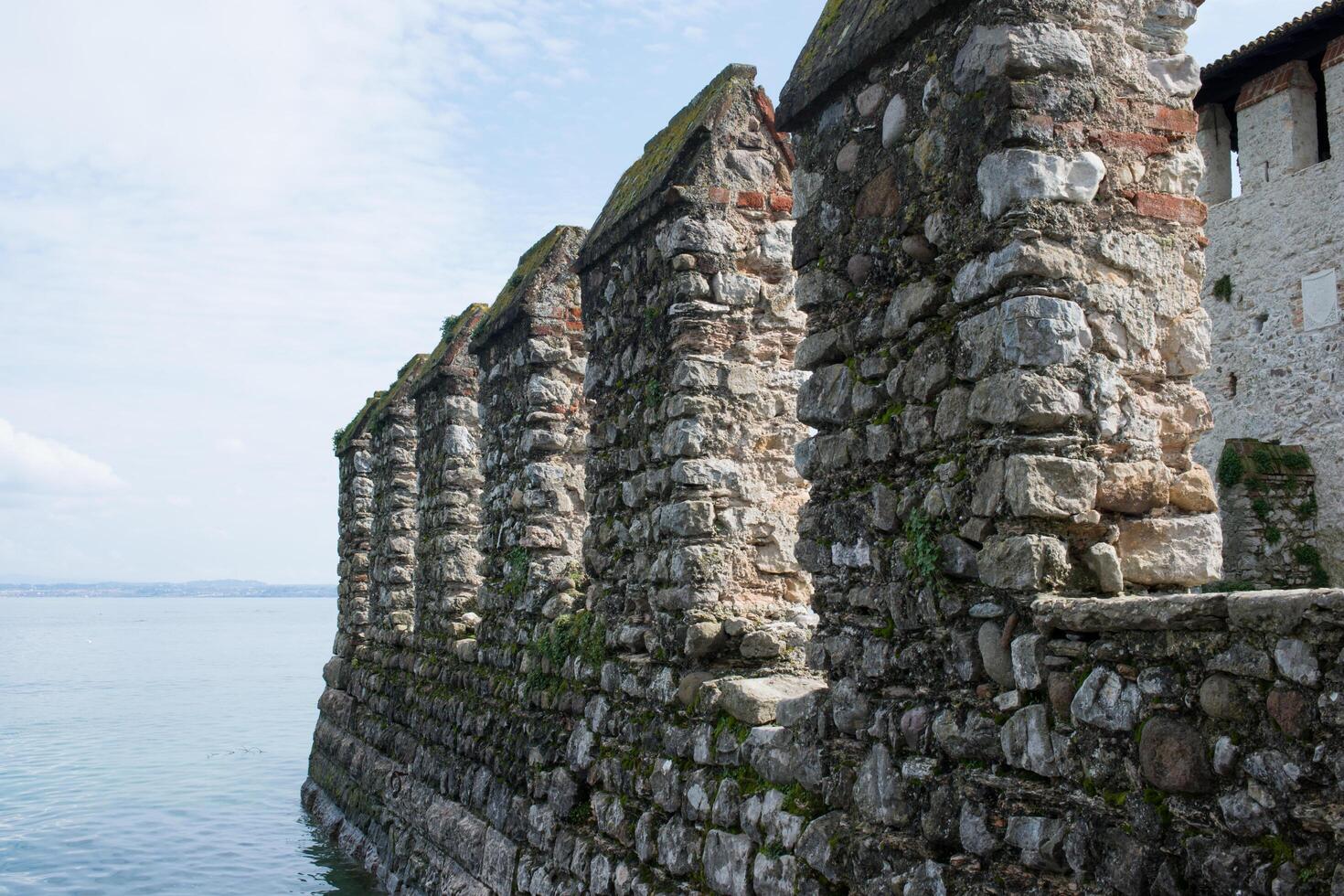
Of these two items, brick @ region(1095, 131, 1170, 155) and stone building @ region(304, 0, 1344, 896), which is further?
brick @ region(1095, 131, 1170, 155)

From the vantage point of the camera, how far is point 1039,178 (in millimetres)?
3633

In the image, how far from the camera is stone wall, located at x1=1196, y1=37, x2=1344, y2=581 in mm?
17953

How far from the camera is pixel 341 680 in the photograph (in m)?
13.6

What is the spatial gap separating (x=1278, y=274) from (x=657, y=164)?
15854 millimetres

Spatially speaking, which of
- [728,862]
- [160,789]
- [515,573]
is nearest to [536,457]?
[515,573]

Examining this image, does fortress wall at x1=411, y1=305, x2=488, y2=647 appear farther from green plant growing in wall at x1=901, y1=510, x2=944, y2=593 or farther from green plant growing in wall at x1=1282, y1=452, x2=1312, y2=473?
green plant growing in wall at x1=1282, y1=452, x2=1312, y2=473

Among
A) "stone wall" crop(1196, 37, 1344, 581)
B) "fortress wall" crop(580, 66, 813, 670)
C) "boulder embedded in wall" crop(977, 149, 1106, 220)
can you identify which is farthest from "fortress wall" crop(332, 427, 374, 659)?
"stone wall" crop(1196, 37, 1344, 581)

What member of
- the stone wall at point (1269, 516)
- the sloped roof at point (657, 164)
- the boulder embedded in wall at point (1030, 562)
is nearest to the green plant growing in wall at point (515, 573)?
the sloped roof at point (657, 164)

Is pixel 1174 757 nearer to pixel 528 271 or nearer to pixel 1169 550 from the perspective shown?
pixel 1169 550

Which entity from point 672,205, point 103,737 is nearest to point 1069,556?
point 672,205

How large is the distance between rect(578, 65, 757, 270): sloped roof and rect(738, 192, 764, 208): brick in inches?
13.7

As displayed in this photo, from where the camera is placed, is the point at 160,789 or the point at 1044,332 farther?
the point at 160,789

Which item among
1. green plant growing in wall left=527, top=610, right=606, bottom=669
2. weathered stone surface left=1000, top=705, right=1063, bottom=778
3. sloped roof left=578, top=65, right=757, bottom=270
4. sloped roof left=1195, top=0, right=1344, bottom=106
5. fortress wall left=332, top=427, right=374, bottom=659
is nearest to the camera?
weathered stone surface left=1000, top=705, right=1063, bottom=778

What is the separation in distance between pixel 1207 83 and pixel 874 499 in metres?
18.0
